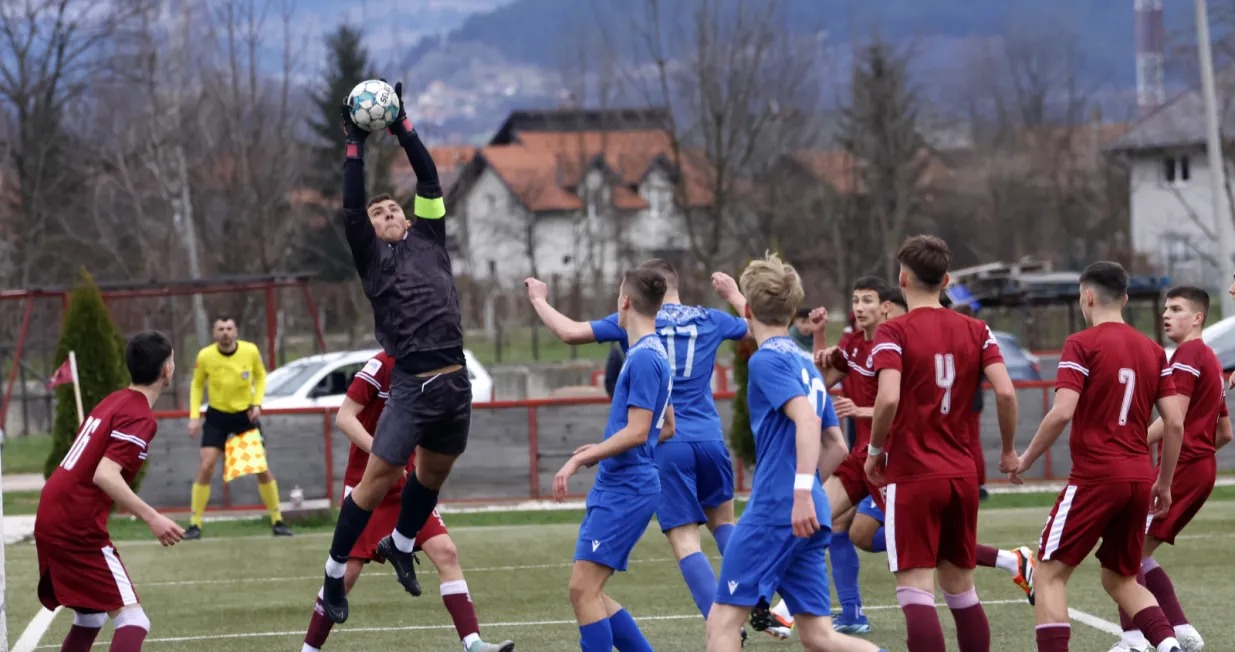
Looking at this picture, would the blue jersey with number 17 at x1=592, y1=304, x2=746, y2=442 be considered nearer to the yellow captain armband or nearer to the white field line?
the yellow captain armband

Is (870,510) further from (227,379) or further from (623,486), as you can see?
(227,379)

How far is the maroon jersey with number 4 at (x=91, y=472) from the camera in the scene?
643 centimetres

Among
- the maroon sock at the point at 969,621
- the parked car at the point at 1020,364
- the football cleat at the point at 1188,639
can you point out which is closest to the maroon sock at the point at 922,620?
the maroon sock at the point at 969,621

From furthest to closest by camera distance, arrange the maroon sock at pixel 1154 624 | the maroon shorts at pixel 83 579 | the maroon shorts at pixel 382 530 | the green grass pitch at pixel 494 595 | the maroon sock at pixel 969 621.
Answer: the green grass pitch at pixel 494 595
the maroon shorts at pixel 382 530
the maroon sock at pixel 1154 624
the maroon shorts at pixel 83 579
the maroon sock at pixel 969 621

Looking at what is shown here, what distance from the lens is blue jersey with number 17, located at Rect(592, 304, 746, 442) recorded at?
779 centimetres

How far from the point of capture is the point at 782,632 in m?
7.92

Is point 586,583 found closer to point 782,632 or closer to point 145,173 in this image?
point 782,632

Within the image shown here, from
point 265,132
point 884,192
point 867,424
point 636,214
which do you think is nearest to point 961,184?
point 636,214

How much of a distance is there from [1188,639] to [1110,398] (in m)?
1.45

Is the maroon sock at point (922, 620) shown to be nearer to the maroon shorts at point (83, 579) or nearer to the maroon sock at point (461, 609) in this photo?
the maroon sock at point (461, 609)

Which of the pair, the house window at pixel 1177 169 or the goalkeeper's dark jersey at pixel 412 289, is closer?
the goalkeeper's dark jersey at pixel 412 289

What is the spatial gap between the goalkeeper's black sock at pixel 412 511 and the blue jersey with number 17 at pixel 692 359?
130cm

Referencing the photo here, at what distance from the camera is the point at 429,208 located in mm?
7188

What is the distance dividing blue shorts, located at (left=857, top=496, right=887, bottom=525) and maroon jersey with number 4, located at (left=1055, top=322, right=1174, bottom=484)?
1.83 m
